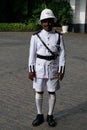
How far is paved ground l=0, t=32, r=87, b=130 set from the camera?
6.21 m

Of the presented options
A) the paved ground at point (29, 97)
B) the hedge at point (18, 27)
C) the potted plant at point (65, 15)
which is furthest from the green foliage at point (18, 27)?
the paved ground at point (29, 97)

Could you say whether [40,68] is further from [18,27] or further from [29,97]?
[18,27]

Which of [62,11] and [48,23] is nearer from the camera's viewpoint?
[48,23]

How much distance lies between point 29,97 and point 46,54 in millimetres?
1971

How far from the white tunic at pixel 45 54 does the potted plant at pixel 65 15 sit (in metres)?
17.0

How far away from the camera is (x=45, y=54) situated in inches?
236

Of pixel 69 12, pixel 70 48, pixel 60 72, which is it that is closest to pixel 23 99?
pixel 60 72

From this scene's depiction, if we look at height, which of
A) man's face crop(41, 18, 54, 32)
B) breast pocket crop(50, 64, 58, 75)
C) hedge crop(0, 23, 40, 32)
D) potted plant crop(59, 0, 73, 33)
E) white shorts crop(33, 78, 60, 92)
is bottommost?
hedge crop(0, 23, 40, 32)

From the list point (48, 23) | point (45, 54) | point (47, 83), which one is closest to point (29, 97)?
point (47, 83)

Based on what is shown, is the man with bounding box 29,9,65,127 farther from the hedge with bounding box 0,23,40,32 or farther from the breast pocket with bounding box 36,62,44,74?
the hedge with bounding box 0,23,40,32

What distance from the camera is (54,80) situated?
6.07 m

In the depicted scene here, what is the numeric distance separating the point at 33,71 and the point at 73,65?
5.69 m

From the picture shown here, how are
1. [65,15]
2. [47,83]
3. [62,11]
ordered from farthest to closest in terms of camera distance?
[65,15], [62,11], [47,83]

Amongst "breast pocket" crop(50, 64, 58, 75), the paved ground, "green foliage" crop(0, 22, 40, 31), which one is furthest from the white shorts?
"green foliage" crop(0, 22, 40, 31)
